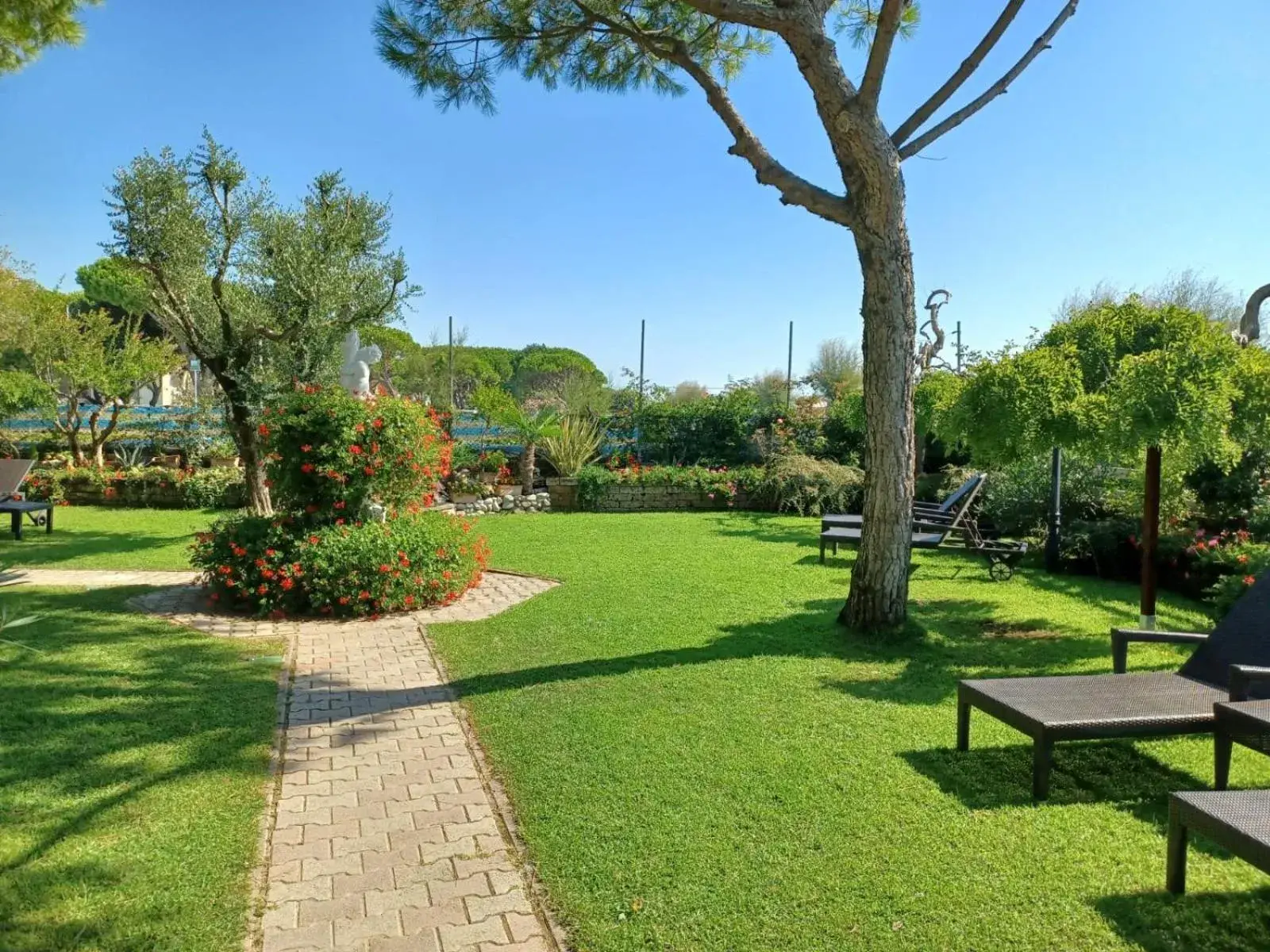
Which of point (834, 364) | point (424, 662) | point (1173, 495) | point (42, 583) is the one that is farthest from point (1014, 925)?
point (834, 364)

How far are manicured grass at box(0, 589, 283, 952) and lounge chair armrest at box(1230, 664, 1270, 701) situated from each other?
12.8ft

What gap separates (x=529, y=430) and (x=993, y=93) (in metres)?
10.8

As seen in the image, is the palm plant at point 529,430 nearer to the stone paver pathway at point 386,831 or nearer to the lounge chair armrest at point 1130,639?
the stone paver pathway at point 386,831

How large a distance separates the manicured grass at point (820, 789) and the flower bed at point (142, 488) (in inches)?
404

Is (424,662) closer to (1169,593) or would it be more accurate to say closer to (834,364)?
(1169,593)

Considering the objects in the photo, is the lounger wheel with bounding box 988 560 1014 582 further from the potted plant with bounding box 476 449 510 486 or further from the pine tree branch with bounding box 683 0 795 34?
the potted plant with bounding box 476 449 510 486

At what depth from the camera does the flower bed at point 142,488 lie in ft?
49.4

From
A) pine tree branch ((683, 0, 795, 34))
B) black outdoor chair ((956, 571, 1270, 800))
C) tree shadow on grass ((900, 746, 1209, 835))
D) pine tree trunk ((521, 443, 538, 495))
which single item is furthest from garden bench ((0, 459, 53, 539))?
black outdoor chair ((956, 571, 1270, 800))

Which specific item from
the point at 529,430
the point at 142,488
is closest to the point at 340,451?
the point at 529,430

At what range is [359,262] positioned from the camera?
36.9 feet

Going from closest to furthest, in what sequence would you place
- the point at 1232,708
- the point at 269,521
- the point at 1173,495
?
the point at 1232,708, the point at 269,521, the point at 1173,495

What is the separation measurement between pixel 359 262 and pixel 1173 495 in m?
10.3

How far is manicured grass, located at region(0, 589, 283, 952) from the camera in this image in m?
2.65

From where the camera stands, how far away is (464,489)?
50.7 ft
